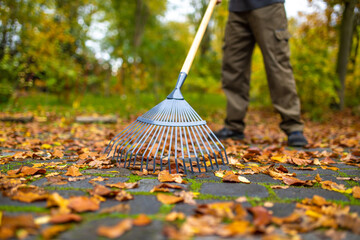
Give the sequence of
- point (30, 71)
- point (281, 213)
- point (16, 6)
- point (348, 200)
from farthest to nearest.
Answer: point (16, 6) → point (30, 71) → point (348, 200) → point (281, 213)

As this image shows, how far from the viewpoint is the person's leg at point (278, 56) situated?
2654mm

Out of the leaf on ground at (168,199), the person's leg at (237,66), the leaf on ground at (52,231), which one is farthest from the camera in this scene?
the person's leg at (237,66)

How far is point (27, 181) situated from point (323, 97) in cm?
595

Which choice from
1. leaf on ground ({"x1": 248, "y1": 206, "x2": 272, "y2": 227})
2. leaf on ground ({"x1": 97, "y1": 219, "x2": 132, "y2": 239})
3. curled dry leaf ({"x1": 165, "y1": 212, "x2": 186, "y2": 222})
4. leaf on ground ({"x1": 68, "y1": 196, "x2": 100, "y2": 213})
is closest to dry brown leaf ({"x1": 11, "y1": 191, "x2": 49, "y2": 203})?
leaf on ground ({"x1": 68, "y1": 196, "x2": 100, "y2": 213})

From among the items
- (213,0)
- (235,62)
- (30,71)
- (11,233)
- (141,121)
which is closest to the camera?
(11,233)

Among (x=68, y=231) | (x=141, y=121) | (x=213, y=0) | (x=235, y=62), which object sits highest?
(x=213, y=0)

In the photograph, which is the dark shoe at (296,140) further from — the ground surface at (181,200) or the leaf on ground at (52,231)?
the leaf on ground at (52,231)

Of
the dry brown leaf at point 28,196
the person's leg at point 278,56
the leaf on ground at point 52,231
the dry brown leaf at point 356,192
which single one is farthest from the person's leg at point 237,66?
the leaf on ground at point 52,231

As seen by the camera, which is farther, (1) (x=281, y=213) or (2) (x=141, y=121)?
(2) (x=141, y=121)

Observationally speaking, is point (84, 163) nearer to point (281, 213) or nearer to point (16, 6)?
point (281, 213)

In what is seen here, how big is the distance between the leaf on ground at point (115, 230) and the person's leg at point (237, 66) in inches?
88.5

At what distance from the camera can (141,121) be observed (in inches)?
75.1

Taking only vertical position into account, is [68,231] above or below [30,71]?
below

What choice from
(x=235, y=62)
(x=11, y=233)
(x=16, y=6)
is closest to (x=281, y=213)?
(x=11, y=233)
